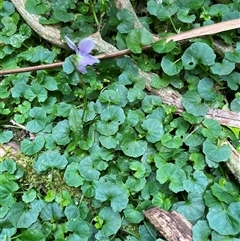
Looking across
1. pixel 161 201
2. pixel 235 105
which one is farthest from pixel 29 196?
pixel 235 105

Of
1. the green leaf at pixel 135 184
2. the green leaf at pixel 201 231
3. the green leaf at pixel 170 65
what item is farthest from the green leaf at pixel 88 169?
the green leaf at pixel 170 65

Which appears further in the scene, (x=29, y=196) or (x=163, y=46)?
(x=163, y=46)

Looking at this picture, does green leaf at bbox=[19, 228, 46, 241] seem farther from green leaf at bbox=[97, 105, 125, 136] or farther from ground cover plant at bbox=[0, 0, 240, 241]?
green leaf at bbox=[97, 105, 125, 136]

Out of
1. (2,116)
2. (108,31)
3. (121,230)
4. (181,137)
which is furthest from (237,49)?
(2,116)

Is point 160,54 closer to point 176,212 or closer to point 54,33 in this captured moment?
point 54,33

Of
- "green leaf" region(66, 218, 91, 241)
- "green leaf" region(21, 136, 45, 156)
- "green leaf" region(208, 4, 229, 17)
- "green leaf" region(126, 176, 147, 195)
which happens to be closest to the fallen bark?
"green leaf" region(126, 176, 147, 195)

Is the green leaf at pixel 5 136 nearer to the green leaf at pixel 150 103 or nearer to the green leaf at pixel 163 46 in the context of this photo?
the green leaf at pixel 150 103

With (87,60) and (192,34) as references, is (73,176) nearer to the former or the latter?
(87,60)
